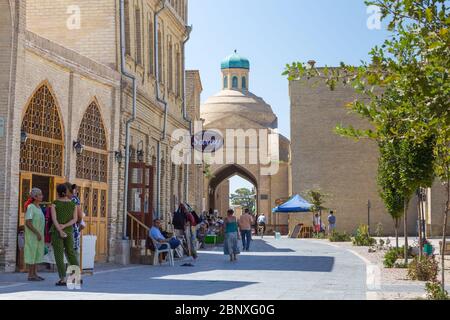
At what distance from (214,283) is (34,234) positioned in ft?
10.1

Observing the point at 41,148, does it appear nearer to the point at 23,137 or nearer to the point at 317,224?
the point at 23,137

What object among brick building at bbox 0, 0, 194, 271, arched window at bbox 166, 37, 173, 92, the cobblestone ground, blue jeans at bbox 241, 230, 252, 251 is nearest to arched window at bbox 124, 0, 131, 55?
brick building at bbox 0, 0, 194, 271

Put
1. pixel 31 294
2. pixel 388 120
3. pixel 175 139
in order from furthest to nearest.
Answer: pixel 175 139 < pixel 31 294 < pixel 388 120

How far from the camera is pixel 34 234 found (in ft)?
42.5

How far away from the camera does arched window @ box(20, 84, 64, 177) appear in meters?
16.0

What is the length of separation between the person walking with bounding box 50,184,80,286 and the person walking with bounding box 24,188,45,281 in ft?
2.75

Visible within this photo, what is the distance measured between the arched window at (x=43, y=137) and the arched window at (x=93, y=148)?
1.18m

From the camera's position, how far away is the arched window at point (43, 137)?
16.0 m

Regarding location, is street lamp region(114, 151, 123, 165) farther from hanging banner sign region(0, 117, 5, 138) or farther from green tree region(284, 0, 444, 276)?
green tree region(284, 0, 444, 276)

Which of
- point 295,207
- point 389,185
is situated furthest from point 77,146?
point 295,207
